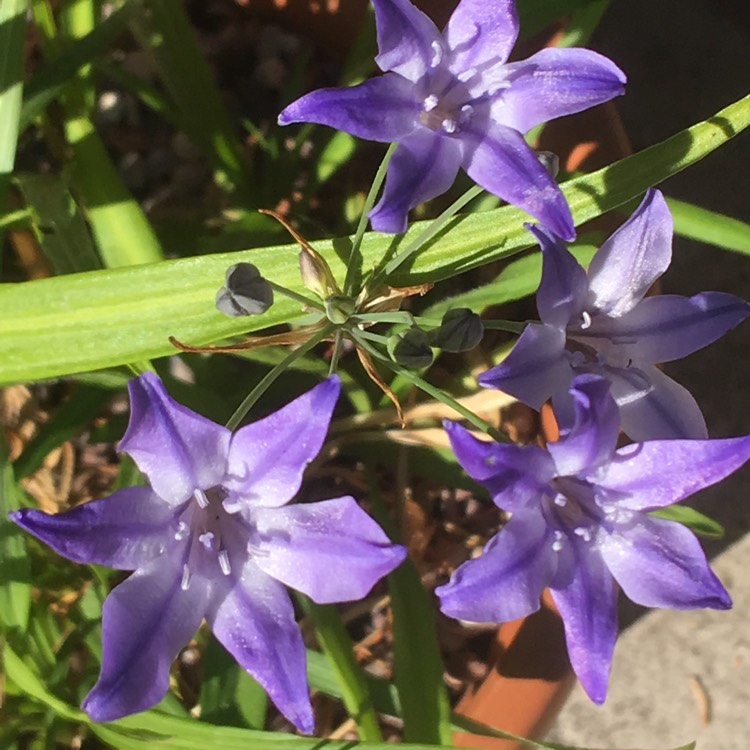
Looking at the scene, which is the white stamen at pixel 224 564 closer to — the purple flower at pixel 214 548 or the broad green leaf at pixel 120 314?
the purple flower at pixel 214 548

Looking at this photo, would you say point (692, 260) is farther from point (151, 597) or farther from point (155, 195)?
point (151, 597)

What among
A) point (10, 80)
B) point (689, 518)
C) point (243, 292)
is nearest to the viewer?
point (243, 292)

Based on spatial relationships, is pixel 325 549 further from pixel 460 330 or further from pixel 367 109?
pixel 367 109

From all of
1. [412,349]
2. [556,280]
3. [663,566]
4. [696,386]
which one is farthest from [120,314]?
[696,386]

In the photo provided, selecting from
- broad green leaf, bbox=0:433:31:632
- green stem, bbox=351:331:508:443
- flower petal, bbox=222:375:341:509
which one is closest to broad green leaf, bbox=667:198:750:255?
green stem, bbox=351:331:508:443

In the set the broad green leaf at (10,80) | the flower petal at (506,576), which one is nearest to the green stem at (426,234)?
the flower petal at (506,576)

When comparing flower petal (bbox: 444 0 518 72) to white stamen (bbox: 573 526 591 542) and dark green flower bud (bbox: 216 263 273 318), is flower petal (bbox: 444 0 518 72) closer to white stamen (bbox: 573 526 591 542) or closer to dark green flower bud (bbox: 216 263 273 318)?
dark green flower bud (bbox: 216 263 273 318)
